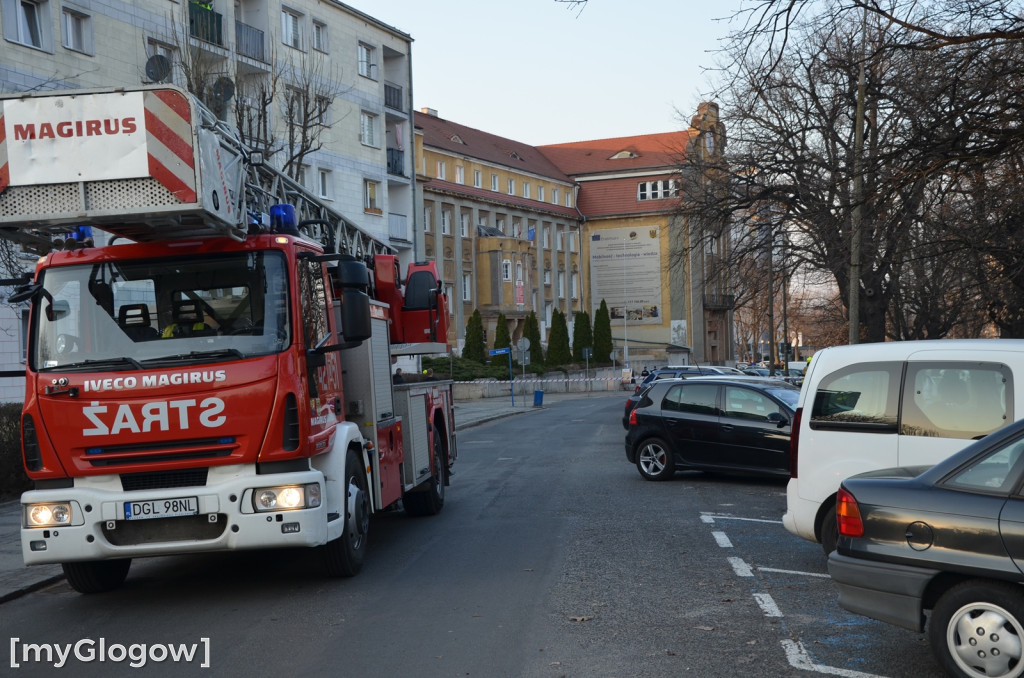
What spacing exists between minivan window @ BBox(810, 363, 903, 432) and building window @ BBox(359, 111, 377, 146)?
36293mm

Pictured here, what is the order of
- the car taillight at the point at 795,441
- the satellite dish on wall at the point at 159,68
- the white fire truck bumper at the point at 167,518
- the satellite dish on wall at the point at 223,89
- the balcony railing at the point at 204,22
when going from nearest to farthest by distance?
1. the white fire truck bumper at the point at 167,518
2. the car taillight at the point at 795,441
3. the satellite dish on wall at the point at 159,68
4. the satellite dish on wall at the point at 223,89
5. the balcony railing at the point at 204,22

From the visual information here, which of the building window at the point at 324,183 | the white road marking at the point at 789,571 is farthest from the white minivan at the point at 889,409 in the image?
the building window at the point at 324,183

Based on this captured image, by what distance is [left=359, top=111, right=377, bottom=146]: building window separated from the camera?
43.2m

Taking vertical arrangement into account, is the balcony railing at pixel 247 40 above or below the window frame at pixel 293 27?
below

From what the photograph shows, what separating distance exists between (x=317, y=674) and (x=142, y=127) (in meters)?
3.86

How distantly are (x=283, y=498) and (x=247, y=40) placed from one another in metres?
29.0

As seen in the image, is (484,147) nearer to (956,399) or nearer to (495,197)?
(495,197)

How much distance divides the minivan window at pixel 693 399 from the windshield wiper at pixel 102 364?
32.9ft

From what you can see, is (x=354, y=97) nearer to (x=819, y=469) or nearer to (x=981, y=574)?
(x=819, y=469)

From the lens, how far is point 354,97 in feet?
138

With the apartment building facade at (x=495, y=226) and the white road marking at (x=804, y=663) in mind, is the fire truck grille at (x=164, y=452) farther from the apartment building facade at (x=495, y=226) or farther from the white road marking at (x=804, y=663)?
the apartment building facade at (x=495, y=226)

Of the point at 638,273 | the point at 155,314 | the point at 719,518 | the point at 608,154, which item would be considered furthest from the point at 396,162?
the point at 608,154

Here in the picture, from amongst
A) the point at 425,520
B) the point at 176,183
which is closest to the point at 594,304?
the point at 425,520

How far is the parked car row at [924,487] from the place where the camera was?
5.19 m
